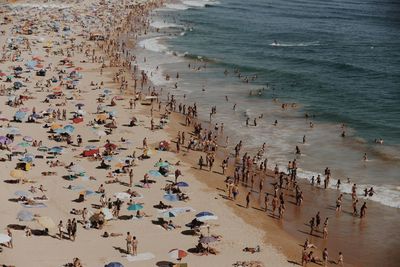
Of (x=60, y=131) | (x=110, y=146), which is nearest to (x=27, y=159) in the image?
(x=60, y=131)

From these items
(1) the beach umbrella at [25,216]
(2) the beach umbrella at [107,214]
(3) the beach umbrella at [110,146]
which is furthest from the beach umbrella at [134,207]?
(3) the beach umbrella at [110,146]

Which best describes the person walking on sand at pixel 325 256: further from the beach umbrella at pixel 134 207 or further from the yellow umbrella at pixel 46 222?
the yellow umbrella at pixel 46 222

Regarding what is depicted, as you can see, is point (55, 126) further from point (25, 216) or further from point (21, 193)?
point (25, 216)

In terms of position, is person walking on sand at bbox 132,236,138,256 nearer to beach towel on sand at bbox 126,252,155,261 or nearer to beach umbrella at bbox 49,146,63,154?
beach towel on sand at bbox 126,252,155,261

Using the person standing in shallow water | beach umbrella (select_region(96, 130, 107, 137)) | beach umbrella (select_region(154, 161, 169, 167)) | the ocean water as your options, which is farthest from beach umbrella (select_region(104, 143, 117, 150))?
the person standing in shallow water

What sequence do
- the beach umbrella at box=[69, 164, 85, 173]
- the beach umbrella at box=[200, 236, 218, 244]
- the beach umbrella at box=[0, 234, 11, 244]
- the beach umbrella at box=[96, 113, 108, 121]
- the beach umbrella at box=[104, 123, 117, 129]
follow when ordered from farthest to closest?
the beach umbrella at box=[96, 113, 108, 121]
the beach umbrella at box=[104, 123, 117, 129]
the beach umbrella at box=[69, 164, 85, 173]
the beach umbrella at box=[200, 236, 218, 244]
the beach umbrella at box=[0, 234, 11, 244]

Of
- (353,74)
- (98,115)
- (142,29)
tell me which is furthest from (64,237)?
(142,29)

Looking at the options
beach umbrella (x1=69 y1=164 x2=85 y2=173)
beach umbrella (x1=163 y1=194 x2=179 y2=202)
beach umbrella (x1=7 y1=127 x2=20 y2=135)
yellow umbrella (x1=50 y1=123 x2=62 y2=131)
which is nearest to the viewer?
beach umbrella (x1=163 y1=194 x2=179 y2=202)
